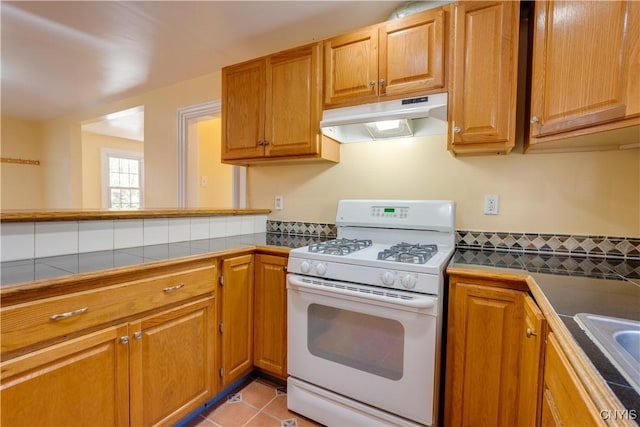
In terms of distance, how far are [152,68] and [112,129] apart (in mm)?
3088

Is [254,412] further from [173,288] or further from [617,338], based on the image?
[617,338]

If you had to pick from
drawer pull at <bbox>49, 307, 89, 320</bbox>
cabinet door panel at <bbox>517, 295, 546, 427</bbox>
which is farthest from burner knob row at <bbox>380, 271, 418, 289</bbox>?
drawer pull at <bbox>49, 307, 89, 320</bbox>

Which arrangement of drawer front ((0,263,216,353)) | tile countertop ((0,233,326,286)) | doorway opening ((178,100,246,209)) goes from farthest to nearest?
doorway opening ((178,100,246,209))
tile countertop ((0,233,326,286))
drawer front ((0,263,216,353))

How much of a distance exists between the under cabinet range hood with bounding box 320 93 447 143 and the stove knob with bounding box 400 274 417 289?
2.64 feet

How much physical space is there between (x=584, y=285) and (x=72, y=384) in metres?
1.75

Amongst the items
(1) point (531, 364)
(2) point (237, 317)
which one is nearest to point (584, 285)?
(1) point (531, 364)

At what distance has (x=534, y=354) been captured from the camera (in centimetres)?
97

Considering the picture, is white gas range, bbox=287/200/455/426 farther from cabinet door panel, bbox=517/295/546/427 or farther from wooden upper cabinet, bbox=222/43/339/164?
wooden upper cabinet, bbox=222/43/339/164

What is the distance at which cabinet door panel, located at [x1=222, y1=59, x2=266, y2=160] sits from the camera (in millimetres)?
2020

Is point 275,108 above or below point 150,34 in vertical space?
below

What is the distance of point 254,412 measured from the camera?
1600 mm

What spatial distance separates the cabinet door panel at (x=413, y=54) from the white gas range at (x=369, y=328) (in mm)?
657

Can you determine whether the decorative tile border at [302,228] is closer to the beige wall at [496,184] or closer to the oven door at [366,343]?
the beige wall at [496,184]

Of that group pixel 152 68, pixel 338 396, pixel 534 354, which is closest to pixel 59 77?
pixel 152 68
